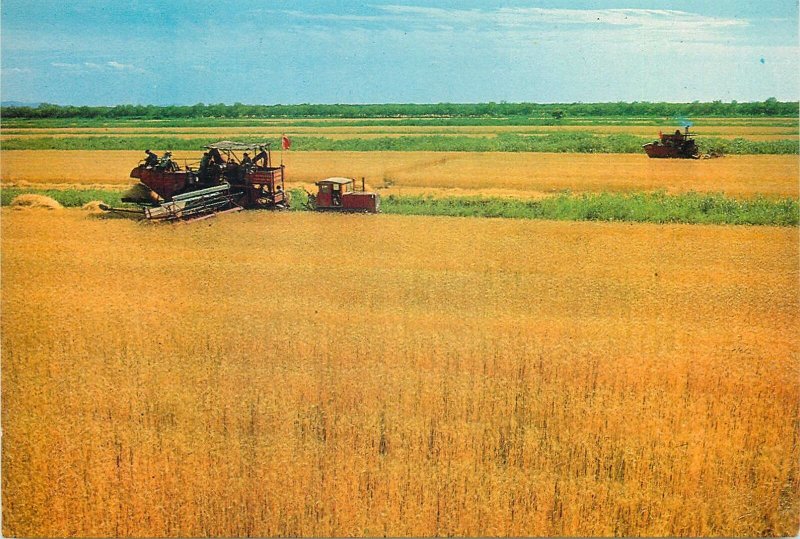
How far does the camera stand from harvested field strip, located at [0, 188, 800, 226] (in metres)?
26.3

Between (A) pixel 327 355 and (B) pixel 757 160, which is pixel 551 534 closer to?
(A) pixel 327 355

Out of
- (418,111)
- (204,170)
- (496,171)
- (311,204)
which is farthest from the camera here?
(418,111)

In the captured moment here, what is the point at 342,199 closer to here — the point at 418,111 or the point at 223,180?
the point at 223,180

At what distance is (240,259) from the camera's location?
19438 mm

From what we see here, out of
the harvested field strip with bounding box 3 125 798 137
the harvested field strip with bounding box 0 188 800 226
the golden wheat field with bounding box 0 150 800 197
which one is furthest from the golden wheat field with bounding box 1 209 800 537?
the harvested field strip with bounding box 3 125 798 137

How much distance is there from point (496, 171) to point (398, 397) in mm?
33056

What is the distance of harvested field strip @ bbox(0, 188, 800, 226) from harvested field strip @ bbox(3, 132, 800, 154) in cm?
2358

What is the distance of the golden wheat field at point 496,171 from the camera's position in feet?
118

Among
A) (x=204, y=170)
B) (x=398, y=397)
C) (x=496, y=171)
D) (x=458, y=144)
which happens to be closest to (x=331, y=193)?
(x=204, y=170)

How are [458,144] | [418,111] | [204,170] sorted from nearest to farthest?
1. [204,170]
2. [458,144]
3. [418,111]

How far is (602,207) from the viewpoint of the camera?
27703 mm

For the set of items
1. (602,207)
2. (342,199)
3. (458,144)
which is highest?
(458,144)

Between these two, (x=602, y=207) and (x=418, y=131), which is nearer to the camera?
(x=602, y=207)

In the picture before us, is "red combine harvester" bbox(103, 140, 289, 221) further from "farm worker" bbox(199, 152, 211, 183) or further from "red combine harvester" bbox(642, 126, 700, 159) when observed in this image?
"red combine harvester" bbox(642, 126, 700, 159)
